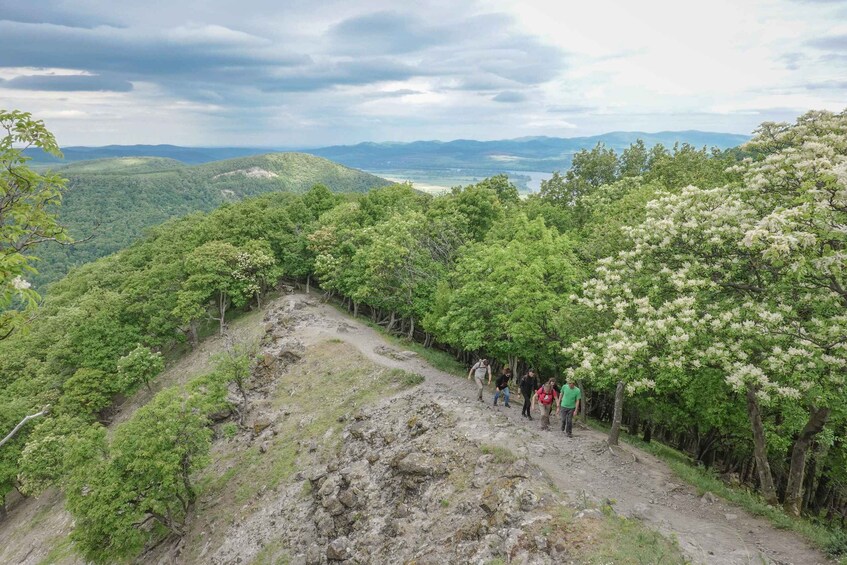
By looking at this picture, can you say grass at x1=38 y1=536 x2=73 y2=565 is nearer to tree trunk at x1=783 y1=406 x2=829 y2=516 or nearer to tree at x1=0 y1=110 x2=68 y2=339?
tree at x1=0 y1=110 x2=68 y2=339

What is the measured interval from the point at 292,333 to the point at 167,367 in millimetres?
21926

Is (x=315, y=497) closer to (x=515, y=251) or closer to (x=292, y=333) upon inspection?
(x=515, y=251)

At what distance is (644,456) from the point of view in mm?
22484

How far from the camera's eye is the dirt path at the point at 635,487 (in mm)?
14547

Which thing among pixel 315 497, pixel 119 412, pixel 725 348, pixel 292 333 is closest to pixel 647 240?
pixel 725 348

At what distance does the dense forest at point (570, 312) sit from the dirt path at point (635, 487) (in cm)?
316

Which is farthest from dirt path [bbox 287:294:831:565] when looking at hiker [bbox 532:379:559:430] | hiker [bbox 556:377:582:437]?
hiker [bbox 556:377:582:437]

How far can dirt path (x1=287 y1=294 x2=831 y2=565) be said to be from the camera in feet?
47.7

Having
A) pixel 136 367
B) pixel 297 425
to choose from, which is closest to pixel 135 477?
pixel 297 425

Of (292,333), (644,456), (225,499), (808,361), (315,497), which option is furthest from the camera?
(292,333)

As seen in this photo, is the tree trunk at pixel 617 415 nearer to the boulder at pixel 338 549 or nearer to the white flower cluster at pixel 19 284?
the boulder at pixel 338 549

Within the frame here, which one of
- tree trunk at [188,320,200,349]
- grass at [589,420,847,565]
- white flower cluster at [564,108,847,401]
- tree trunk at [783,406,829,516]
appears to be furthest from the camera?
tree trunk at [188,320,200,349]

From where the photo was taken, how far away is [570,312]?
78.3 ft

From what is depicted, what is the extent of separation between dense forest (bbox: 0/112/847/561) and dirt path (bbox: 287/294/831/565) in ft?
10.4
